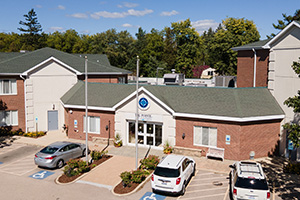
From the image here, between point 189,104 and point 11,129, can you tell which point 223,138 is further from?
point 11,129

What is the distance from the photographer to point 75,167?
21.2 meters

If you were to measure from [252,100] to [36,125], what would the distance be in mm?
23125

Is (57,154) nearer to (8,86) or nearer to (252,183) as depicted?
(252,183)

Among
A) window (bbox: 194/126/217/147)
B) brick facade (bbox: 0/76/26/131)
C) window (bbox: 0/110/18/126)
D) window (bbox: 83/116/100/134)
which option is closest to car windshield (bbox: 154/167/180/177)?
window (bbox: 194/126/217/147)

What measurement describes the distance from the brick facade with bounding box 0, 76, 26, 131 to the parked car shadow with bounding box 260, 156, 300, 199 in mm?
25733

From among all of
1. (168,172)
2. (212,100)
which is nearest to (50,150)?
(168,172)

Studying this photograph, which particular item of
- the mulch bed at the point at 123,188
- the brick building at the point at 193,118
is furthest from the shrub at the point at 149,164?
the brick building at the point at 193,118

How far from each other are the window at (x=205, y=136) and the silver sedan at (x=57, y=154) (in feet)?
32.3

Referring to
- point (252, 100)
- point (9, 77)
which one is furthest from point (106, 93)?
point (252, 100)

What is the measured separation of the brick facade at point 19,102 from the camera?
32.1 m

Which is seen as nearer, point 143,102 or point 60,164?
point 60,164

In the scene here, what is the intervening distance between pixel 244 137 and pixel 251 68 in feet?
29.6

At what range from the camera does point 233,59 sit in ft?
209

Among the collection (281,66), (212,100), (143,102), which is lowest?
(143,102)
